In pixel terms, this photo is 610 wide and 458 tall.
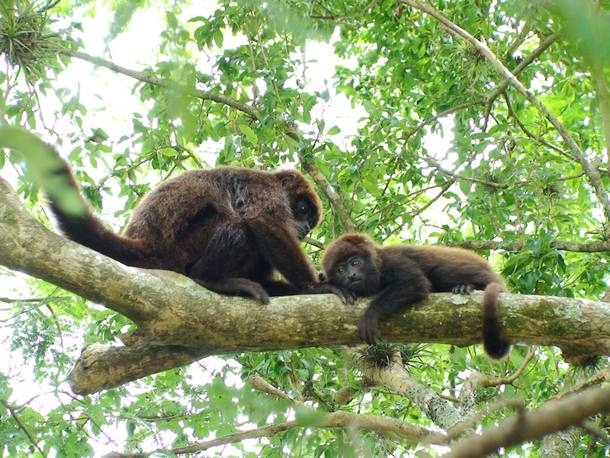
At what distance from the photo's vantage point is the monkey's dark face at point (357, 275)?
5.23 meters

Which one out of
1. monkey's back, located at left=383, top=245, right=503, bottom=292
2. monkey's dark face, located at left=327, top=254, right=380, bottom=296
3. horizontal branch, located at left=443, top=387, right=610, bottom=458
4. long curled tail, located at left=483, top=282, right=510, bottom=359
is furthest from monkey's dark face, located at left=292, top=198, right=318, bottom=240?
horizontal branch, located at left=443, top=387, right=610, bottom=458

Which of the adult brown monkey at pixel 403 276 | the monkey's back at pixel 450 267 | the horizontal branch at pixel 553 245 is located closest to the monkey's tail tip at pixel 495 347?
the adult brown monkey at pixel 403 276

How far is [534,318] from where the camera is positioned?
14.5 feet

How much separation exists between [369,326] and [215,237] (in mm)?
1388

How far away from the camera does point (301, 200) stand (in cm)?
660

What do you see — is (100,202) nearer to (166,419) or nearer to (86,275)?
(166,419)

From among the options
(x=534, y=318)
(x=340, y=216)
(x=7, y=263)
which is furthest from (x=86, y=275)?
(x=340, y=216)

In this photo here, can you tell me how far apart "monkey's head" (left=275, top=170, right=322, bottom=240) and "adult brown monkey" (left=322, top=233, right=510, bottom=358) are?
0.64m

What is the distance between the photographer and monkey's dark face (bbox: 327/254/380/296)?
17.1 ft

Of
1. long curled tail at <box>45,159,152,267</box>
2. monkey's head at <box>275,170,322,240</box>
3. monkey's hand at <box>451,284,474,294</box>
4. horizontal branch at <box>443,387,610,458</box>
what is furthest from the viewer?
monkey's head at <box>275,170,322,240</box>

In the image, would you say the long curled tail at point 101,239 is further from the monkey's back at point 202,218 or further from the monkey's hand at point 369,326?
the monkey's hand at point 369,326

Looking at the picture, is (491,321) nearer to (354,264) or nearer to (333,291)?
(333,291)

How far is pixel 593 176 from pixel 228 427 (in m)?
3.28

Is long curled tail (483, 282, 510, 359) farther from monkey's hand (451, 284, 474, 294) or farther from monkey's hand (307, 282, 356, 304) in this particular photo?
monkey's hand (307, 282, 356, 304)
